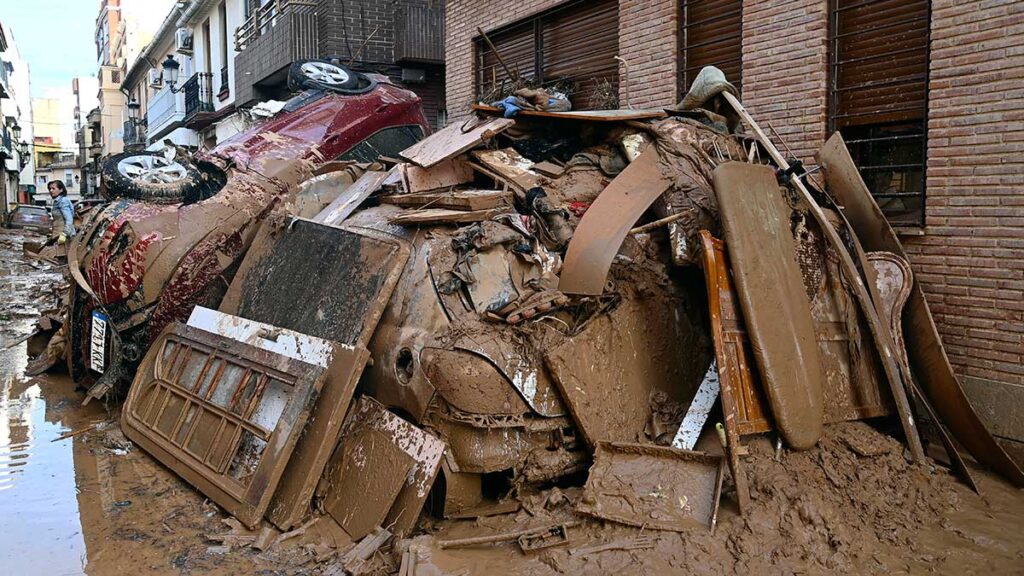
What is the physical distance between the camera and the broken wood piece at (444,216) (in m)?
4.64

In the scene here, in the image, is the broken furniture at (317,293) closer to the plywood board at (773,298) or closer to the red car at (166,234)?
the red car at (166,234)

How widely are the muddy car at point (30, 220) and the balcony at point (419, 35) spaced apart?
1583cm

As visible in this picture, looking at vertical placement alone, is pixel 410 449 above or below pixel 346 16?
below

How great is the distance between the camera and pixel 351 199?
18.9ft

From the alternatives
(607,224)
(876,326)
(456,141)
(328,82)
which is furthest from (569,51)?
(876,326)

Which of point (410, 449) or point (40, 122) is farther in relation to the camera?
point (40, 122)


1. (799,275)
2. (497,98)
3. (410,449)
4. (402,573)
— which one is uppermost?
(497,98)

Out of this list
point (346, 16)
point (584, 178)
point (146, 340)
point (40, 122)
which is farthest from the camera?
point (40, 122)

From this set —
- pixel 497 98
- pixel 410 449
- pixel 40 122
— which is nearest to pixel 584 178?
pixel 410 449

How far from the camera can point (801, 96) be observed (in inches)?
245

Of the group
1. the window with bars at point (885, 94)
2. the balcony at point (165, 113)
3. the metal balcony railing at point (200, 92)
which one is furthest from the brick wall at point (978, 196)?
the balcony at point (165, 113)

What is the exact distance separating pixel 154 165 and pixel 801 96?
5854 mm

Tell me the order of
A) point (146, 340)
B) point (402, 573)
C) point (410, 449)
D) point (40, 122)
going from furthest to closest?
point (40, 122), point (146, 340), point (410, 449), point (402, 573)

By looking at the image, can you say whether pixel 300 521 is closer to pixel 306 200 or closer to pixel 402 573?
pixel 402 573
